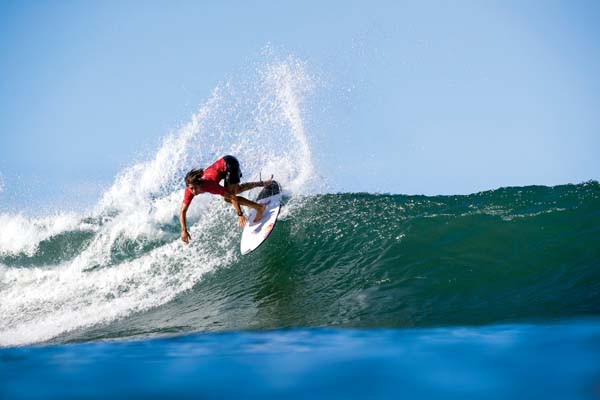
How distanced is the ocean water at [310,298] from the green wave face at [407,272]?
0.03 meters

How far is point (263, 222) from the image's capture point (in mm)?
7781

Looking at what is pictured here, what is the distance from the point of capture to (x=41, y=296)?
27.3 ft

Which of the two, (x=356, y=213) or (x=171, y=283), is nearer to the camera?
(x=171, y=283)

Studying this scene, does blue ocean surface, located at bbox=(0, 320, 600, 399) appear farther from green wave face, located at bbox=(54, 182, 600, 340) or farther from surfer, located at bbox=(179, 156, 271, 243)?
surfer, located at bbox=(179, 156, 271, 243)

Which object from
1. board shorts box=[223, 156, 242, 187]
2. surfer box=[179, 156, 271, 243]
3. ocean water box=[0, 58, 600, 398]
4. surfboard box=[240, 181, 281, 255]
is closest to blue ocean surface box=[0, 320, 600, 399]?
ocean water box=[0, 58, 600, 398]

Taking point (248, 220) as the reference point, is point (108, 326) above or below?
below

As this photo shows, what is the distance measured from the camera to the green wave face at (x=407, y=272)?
4891mm

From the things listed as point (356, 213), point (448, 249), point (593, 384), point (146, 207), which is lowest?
point (593, 384)

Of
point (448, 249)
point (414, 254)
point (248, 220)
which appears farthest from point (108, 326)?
point (448, 249)

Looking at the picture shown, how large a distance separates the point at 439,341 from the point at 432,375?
2.73ft

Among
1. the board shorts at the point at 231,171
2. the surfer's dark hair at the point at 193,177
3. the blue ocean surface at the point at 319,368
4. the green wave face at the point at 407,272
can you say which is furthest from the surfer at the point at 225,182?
the blue ocean surface at the point at 319,368

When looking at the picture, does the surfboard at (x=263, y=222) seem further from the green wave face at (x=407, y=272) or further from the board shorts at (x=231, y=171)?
the board shorts at (x=231, y=171)

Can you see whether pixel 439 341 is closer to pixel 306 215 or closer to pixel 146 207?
pixel 306 215

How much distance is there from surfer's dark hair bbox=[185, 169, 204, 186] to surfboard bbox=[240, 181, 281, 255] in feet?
4.25
